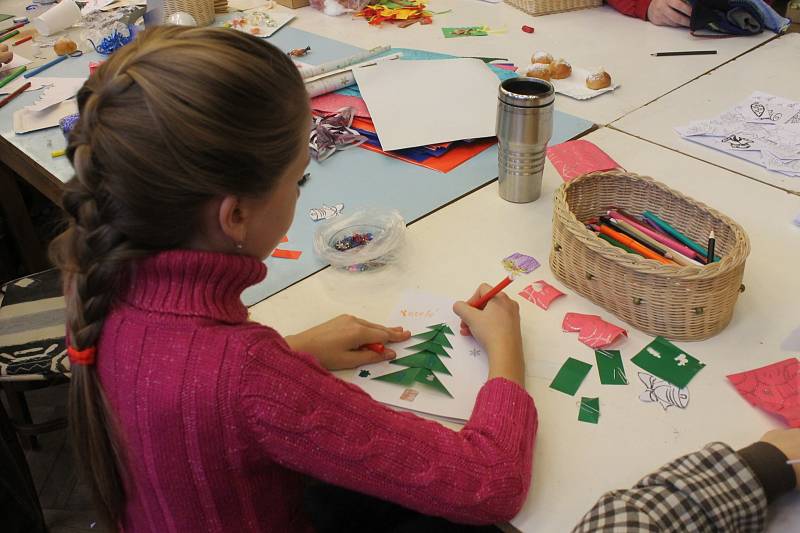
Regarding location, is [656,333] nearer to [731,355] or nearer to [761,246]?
[731,355]

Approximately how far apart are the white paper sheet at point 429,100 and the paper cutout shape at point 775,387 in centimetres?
72

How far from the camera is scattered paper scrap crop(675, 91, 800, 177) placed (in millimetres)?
1261

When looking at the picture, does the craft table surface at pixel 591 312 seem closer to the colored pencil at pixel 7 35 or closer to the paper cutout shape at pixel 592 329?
the paper cutout shape at pixel 592 329

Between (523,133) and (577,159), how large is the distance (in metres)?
0.20

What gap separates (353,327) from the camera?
0.90 meters

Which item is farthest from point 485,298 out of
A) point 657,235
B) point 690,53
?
point 690,53

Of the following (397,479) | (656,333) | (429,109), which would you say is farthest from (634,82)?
(397,479)

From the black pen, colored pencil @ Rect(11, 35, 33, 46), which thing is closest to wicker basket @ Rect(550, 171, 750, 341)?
the black pen

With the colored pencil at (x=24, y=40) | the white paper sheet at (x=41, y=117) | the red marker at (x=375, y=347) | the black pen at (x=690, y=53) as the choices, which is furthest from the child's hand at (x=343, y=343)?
the colored pencil at (x=24, y=40)

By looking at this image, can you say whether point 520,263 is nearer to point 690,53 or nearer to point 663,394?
point 663,394

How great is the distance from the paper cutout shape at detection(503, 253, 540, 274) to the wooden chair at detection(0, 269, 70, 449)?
2.56 ft

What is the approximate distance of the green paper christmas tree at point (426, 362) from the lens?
2.84 ft

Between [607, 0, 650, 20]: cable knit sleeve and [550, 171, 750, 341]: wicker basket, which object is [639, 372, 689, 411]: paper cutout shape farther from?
[607, 0, 650, 20]: cable knit sleeve

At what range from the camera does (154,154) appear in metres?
0.63
